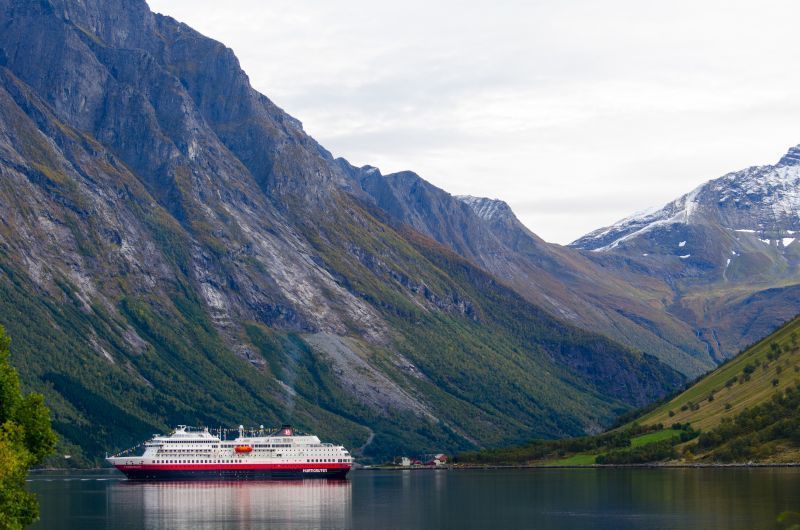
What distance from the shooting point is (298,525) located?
17588cm

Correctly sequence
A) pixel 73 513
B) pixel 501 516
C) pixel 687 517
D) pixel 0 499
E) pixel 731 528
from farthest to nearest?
pixel 73 513, pixel 501 516, pixel 687 517, pixel 731 528, pixel 0 499

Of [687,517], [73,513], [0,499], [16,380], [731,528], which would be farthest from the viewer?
[73,513]

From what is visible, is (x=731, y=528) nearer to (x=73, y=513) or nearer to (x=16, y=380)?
(x=16, y=380)

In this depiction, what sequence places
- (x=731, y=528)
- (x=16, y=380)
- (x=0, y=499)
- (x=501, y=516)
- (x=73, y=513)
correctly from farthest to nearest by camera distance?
(x=73, y=513) → (x=501, y=516) → (x=731, y=528) → (x=16, y=380) → (x=0, y=499)

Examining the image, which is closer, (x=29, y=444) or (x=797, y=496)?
(x=29, y=444)

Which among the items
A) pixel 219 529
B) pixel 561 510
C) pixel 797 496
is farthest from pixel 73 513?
pixel 797 496

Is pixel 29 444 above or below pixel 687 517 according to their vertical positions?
above

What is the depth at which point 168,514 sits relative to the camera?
19962cm

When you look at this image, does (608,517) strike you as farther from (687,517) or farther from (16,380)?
(16,380)

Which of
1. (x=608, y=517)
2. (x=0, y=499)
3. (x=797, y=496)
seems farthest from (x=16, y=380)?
(x=797, y=496)

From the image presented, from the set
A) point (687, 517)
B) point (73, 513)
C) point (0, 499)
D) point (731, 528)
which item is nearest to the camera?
point (0, 499)

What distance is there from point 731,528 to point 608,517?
30468 millimetres

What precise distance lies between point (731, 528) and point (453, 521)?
42.7 metres

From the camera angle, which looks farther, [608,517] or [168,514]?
[168,514]
